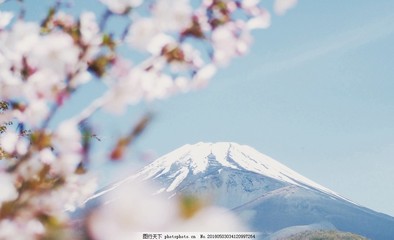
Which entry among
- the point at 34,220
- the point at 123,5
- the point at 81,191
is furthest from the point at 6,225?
the point at 123,5

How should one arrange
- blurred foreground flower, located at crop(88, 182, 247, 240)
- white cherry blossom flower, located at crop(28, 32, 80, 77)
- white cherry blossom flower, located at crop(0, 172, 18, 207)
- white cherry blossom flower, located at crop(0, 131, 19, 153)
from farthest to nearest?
1. white cherry blossom flower, located at crop(0, 131, 19, 153)
2. white cherry blossom flower, located at crop(28, 32, 80, 77)
3. white cherry blossom flower, located at crop(0, 172, 18, 207)
4. blurred foreground flower, located at crop(88, 182, 247, 240)

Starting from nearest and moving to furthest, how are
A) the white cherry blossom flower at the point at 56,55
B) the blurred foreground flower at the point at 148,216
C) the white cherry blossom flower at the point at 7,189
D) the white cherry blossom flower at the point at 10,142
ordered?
1. the blurred foreground flower at the point at 148,216
2. the white cherry blossom flower at the point at 7,189
3. the white cherry blossom flower at the point at 56,55
4. the white cherry blossom flower at the point at 10,142

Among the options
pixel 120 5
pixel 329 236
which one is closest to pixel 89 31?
pixel 120 5

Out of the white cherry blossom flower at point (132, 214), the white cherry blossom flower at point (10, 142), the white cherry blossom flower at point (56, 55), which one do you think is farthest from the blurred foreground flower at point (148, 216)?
the white cherry blossom flower at point (10, 142)

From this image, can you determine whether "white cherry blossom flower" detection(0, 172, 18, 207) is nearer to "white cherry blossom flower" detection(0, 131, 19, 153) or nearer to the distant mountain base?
"white cherry blossom flower" detection(0, 131, 19, 153)

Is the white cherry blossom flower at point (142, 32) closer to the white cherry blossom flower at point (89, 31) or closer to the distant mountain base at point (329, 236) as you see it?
the white cherry blossom flower at point (89, 31)

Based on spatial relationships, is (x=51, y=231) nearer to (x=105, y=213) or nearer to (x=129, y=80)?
(x=105, y=213)

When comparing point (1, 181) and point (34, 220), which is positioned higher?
point (1, 181)

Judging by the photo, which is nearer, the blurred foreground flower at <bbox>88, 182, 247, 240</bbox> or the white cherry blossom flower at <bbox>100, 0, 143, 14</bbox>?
the blurred foreground flower at <bbox>88, 182, 247, 240</bbox>

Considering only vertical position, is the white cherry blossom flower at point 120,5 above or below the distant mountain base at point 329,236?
below

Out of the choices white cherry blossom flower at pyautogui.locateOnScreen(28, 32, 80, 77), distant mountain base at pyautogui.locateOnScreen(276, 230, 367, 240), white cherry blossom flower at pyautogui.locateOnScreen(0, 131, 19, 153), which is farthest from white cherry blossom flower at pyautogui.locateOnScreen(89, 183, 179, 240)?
distant mountain base at pyautogui.locateOnScreen(276, 230, 367, 240)

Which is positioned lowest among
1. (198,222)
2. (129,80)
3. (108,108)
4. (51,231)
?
(198,222)

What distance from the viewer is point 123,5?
1.81 metres

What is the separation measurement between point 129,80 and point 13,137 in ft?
2.06
